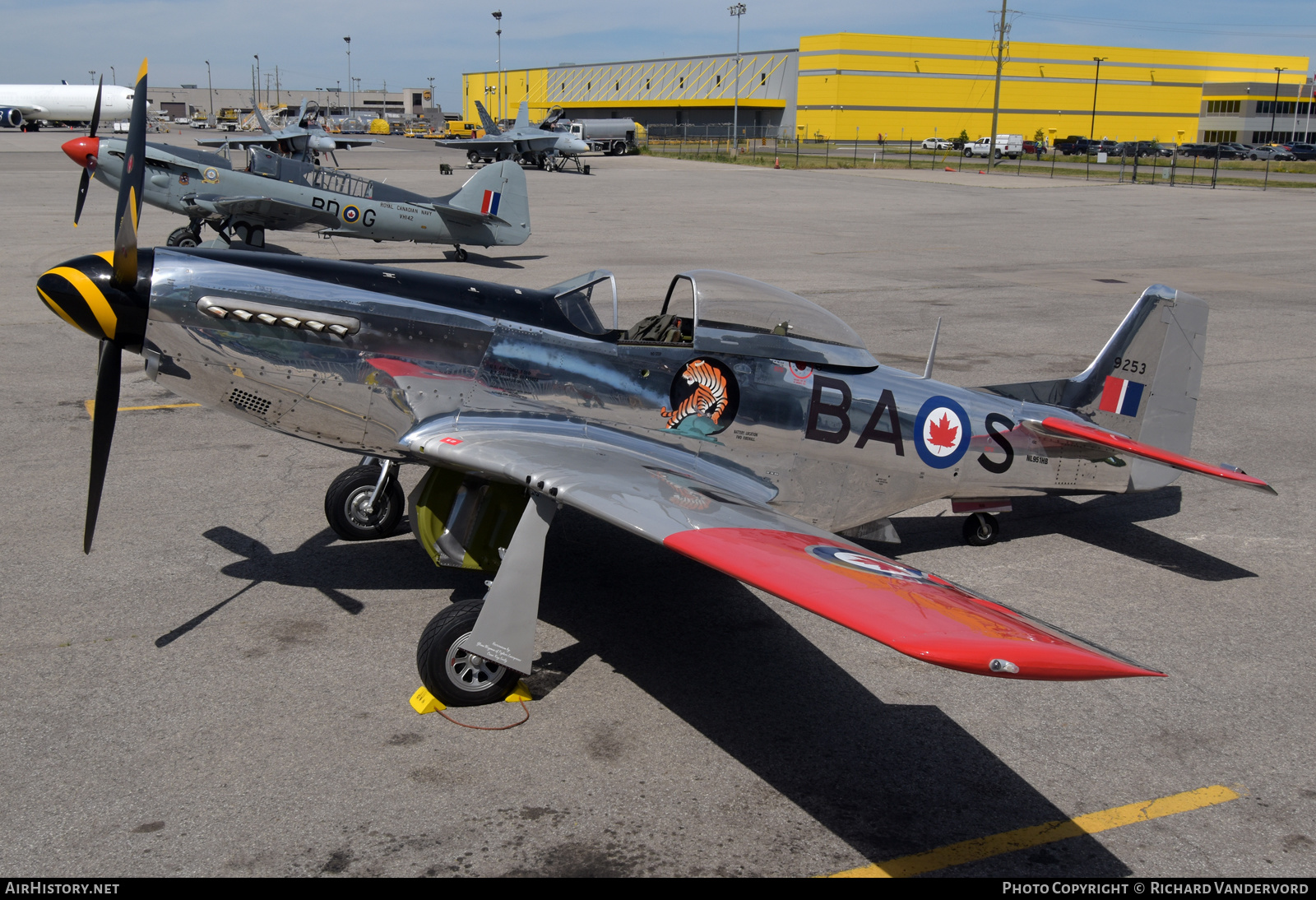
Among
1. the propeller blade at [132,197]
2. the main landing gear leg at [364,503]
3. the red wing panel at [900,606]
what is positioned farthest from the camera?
the main landing gear leg at [364,503]

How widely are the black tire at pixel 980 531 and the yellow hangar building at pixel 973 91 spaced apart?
299 ft

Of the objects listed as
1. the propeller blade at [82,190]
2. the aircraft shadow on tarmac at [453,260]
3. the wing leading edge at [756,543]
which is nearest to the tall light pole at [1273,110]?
the aircraft shadow on tarmac at [453,260]

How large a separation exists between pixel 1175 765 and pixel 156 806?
4.58 metres

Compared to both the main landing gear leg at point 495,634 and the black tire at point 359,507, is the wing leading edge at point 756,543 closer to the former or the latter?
the main landing gear leg at point 495,634

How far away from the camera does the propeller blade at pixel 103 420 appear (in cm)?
545

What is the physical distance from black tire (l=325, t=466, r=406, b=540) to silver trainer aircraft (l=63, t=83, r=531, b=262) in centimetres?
1462

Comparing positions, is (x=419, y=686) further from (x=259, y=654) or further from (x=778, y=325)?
(x=778, y=325)

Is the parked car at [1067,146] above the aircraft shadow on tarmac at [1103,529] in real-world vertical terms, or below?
above

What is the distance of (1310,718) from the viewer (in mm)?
5090

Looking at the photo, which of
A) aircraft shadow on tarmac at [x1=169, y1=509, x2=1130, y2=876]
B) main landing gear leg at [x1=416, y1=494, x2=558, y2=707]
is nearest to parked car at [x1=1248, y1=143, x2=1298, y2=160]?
aircraft shadow on tarmac at [x1=169, y1=509, x2=1130, y2=876]

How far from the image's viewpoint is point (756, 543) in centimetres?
446

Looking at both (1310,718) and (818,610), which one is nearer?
(818,610)

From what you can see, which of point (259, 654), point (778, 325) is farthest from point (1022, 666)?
point (259, 654)

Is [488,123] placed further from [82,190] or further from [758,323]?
[758,323]
